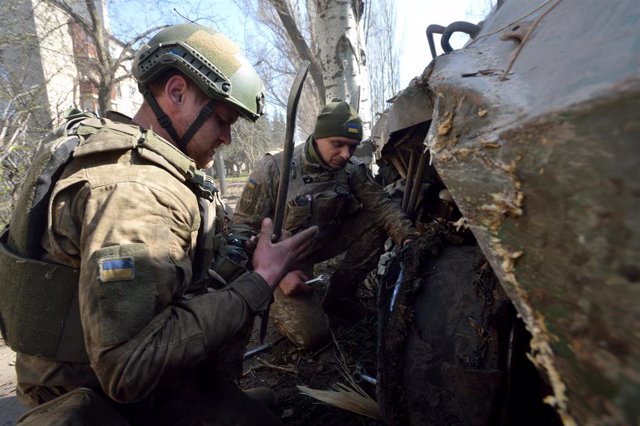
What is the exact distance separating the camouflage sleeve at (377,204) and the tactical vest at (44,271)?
2247 millimetres

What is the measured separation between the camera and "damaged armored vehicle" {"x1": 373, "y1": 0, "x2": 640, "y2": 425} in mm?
515

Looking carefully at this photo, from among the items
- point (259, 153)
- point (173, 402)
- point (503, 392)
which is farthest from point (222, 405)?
point (259, 153)

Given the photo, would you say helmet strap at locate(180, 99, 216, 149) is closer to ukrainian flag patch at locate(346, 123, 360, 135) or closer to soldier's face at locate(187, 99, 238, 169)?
soldier's face at locate(187, 99, 238, 169)

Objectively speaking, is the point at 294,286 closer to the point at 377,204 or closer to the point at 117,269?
the point at 377,204

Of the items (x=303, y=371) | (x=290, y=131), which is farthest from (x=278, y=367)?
(x=290, y=131)

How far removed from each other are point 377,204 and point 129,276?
269cm

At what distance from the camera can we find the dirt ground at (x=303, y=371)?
2.36 m

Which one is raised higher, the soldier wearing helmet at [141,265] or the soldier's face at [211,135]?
the soldier's face at [211,135]

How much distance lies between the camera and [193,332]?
4.38ft

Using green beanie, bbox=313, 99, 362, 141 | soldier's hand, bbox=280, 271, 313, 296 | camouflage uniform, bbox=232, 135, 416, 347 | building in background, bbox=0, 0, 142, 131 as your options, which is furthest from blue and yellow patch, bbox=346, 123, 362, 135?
building in background, bbox=0, 0, 142, 131

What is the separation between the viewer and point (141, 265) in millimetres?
1202

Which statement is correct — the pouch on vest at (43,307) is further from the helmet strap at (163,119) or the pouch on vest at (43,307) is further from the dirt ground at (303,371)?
the dirt ground at (303,371)

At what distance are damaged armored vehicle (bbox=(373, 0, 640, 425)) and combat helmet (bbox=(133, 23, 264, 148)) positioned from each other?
1071 mm

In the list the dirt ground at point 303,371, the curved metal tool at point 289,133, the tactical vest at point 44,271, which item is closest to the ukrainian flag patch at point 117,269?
the tactical vest at point 44,271
